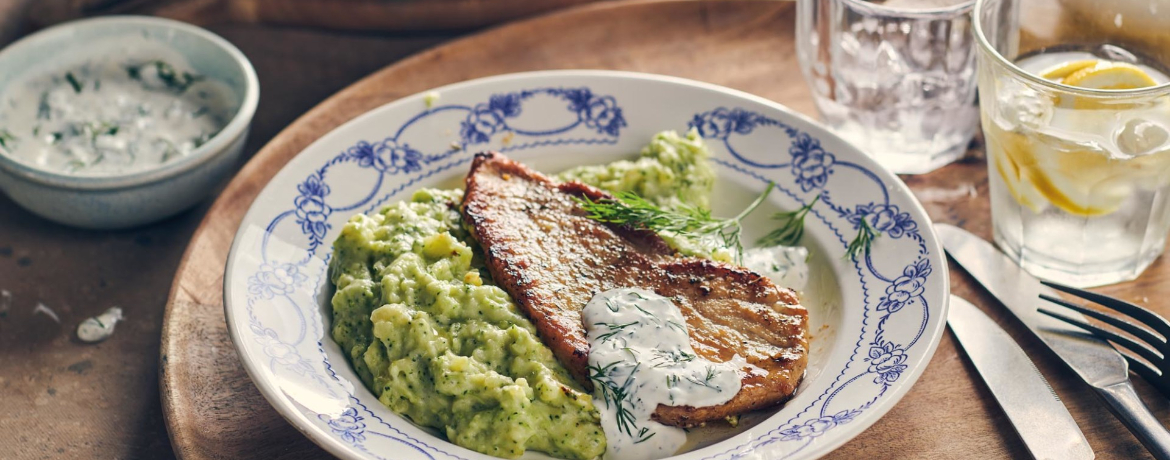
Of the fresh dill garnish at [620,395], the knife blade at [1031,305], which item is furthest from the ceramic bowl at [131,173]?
the knife blade at [1031,305]

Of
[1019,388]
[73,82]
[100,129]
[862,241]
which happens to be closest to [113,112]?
[100,129]

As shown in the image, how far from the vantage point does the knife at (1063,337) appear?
3000 mm

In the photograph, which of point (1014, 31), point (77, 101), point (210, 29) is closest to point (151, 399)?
point (77, 101)

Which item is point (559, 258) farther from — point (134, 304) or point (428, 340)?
point (134, 304)

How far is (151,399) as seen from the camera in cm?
360

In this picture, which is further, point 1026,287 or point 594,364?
point 1026,287

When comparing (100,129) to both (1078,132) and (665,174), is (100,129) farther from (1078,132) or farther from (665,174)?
(1078,132)

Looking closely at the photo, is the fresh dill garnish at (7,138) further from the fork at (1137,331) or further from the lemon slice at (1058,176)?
the fork at (1137,331)

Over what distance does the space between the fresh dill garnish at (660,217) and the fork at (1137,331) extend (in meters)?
1.14

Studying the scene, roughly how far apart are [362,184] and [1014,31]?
268 centimetres

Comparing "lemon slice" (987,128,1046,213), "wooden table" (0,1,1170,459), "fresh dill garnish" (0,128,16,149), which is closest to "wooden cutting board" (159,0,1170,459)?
"wooden table" (0,1,1170,459)

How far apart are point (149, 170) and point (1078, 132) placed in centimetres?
365

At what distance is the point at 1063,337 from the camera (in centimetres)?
338

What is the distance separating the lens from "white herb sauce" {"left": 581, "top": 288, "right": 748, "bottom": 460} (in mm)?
2934
